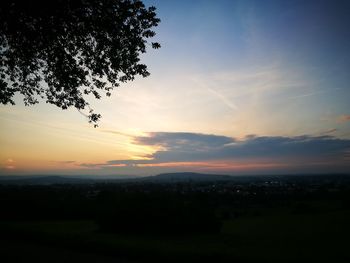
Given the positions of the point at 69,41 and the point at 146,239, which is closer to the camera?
the point at 69,41

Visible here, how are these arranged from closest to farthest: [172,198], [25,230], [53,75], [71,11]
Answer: [71,11]
[53,75]
[25,230]
[172,198]

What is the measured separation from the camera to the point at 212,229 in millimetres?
32688

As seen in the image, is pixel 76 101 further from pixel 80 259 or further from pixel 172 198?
pixel 172 198

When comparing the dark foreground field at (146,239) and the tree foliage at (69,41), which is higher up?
the tree foliage at (69,41)

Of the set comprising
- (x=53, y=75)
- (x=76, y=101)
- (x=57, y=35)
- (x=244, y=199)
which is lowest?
(x=244, y=199)

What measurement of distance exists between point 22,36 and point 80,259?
955cm

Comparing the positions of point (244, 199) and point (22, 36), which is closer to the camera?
point (22, 36)

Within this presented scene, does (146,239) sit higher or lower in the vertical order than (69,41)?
lower

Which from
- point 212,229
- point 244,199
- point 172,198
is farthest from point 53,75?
point 244,199

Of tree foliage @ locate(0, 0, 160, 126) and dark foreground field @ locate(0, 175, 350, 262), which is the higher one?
tree foliage @ locate(0, 0, 160, 126)

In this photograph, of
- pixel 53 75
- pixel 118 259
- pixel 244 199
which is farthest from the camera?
pixel 244 199

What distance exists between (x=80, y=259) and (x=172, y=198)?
18107mm

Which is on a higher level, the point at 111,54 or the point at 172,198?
the point at 111,54

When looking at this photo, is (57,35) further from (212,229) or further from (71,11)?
(212,229)
